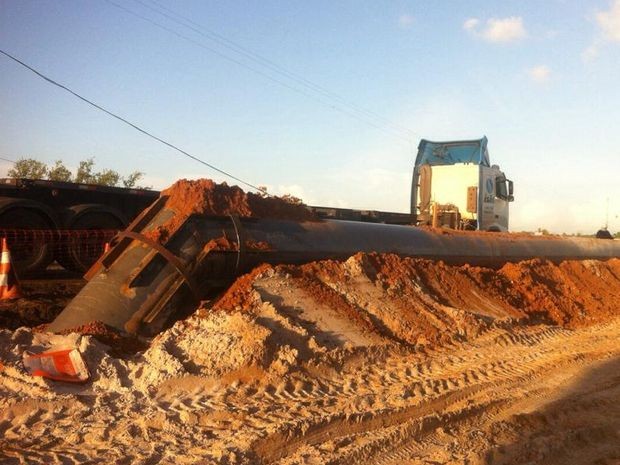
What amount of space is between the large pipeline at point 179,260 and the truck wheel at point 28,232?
5.41 metres

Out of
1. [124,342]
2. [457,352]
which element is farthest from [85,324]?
[457,352]

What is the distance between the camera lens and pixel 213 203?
22.8 ft

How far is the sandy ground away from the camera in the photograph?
391 centimetres

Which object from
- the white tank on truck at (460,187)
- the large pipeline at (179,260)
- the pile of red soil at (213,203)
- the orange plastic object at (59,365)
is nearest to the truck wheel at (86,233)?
the pile of red soil at (213,203)

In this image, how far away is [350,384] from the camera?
5.29 m

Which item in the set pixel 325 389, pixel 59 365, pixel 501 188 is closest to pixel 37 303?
pixel 59 365

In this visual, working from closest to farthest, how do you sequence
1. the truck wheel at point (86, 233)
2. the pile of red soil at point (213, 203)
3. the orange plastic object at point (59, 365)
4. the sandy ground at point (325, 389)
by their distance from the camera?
the sandy ground at point (325, 389) < the orange plastic object at point (59, 365) < the pile of red soil at point (213, 203) < the truck wheel at point (86, 233)

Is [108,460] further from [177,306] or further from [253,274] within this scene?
[253,274]

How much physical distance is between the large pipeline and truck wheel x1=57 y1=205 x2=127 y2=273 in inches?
230

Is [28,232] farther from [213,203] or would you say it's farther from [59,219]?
[213,203]

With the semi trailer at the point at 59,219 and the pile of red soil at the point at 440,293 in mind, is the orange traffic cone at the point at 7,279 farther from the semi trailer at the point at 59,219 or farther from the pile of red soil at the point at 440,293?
the pile of red soil at the point at 440,293

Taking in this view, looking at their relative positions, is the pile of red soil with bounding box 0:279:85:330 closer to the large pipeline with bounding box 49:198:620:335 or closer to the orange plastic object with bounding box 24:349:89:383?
the large pipeline with bounding box 49:198:620:335

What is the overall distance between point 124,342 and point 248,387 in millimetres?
1393

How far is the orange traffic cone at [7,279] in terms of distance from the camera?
357 inches
